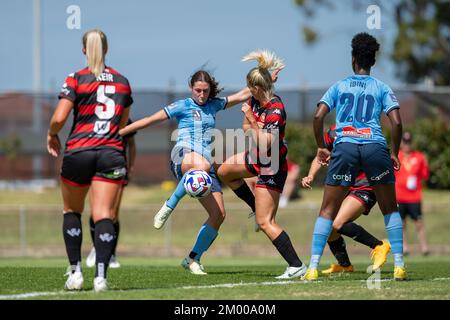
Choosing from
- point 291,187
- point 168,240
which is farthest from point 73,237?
point 291,187

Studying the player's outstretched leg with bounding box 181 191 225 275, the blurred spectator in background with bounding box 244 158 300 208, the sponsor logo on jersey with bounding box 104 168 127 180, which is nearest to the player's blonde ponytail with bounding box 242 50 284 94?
the player's outstretched leg with bounding box 181 191 225 275

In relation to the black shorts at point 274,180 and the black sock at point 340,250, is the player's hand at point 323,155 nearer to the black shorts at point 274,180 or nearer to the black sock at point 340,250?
the black shorts at point 274,180

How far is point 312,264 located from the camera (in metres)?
9.55

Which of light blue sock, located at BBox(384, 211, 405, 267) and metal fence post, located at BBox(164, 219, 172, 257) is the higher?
light blue sock, located at BBox(384, 211, 405, 267)

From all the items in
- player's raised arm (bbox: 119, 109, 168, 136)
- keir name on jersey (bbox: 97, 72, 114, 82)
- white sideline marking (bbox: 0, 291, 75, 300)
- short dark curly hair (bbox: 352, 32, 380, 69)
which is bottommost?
white sideline marking (bbox: 0, 291, 75, 300)

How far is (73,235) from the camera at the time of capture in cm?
852

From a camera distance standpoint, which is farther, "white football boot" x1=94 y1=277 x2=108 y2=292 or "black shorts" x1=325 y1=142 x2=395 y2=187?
"black shorts" x1=325 y1=142 x2=395 y2=187

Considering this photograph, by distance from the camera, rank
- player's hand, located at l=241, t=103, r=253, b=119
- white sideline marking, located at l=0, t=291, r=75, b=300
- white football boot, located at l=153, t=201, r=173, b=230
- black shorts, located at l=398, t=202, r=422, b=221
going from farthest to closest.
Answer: black shorts, located at l=398, t=202, r=422, b=221, white football boot, located at l=153, t=201, r=173, b=230, player's hand, located at l=241, t=103, r=253, b=119, white sideline marking, located at l=0, t=291, r=75, b=300

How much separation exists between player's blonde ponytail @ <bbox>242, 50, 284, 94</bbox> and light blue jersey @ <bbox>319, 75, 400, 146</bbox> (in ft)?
3.62

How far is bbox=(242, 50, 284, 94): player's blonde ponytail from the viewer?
33.6 ft

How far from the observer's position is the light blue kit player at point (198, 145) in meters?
10.7

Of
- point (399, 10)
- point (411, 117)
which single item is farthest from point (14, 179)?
point (399, 10)

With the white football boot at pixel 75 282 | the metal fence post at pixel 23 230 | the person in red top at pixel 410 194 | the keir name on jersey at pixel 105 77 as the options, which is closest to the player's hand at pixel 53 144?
the keir name on jersey at pixel 105 77

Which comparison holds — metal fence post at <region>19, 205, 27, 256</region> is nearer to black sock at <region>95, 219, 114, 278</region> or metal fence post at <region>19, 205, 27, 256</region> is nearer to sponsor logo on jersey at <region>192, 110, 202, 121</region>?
sponsor logo on jersey at <region>192, 110, 202, 121</region>
